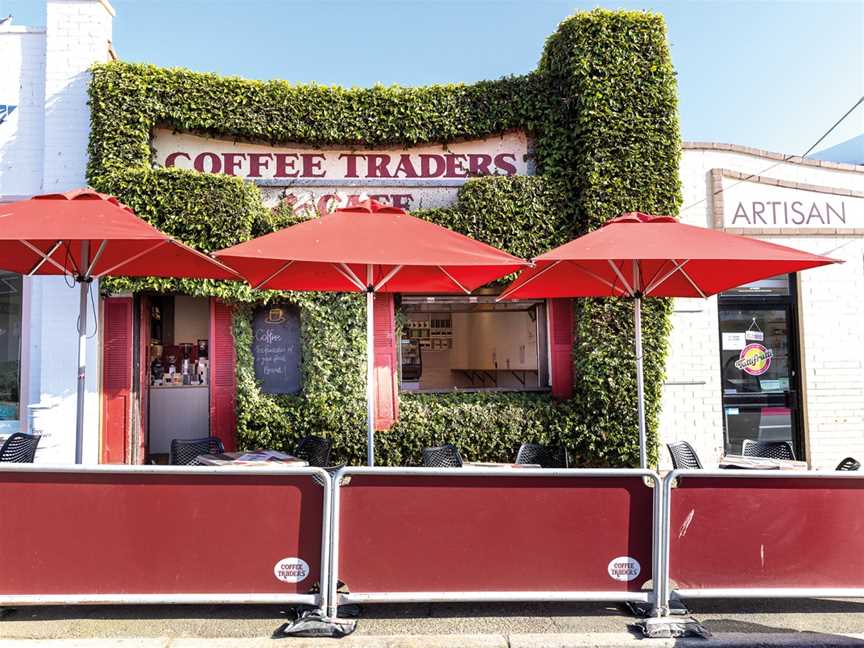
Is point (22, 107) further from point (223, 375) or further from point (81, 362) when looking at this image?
point (81, 362)

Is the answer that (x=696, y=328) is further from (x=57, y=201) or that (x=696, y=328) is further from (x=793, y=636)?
(x=57, y=201)

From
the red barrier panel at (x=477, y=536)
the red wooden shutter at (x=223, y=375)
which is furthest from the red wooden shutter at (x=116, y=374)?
the red barrier panel at (x=477, y=536)

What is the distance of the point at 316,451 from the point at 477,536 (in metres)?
3.00

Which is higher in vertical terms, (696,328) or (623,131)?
(623,131)

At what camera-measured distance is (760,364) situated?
8.73m

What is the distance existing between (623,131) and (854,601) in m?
6.10

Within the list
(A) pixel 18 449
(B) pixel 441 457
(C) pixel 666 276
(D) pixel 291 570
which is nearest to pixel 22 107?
(A) pixel 18 449

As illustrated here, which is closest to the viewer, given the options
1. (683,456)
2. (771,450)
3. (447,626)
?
(447,626)

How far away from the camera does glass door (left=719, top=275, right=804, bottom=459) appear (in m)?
8.67

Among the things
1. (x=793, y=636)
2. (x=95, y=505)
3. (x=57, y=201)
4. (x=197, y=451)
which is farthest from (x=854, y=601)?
(x=57, y=201)

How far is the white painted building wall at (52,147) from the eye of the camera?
26.3 ft

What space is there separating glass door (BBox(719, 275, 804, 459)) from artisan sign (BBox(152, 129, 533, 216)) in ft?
12.3

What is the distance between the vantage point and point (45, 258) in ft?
17.5

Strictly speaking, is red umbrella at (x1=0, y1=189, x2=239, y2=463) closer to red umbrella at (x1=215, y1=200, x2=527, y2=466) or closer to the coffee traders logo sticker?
red umbrella at (x1=215, y1=200, x2=527, y2=466)
